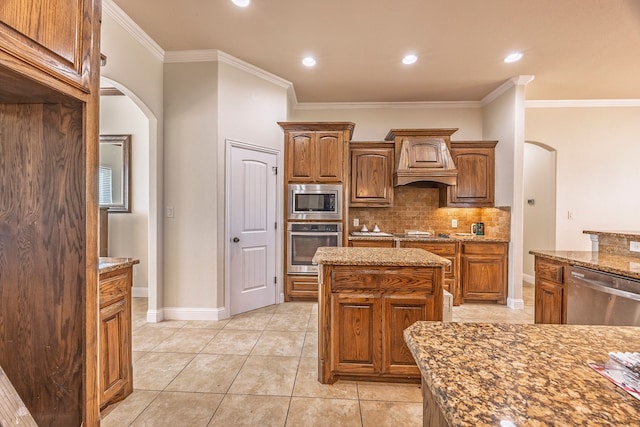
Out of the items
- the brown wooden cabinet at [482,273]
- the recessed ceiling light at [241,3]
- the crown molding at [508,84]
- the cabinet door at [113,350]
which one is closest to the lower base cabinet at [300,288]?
the brown wooden cabinet at [482,273]

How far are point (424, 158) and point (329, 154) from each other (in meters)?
1.36

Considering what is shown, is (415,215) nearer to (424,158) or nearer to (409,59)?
(424,158)

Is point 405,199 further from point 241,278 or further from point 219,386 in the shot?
point 219,386

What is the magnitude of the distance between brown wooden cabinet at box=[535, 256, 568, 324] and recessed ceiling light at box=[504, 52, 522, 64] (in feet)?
7.41

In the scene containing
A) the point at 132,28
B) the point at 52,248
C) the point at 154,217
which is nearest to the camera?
the point at 52,248

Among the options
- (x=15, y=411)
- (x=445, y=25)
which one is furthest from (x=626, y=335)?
(x=445, y=25)

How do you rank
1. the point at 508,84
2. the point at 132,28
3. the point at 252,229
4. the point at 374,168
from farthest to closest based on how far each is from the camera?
the point at 374,168
the point at 508,84
the point at 252,229
the point at 132,28

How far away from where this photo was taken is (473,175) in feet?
13.6

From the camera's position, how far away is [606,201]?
14.5ft

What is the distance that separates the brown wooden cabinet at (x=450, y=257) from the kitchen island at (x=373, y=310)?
196cm

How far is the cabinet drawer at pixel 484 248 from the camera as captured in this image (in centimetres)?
385

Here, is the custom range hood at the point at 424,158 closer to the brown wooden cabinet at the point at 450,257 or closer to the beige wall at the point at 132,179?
the brown wooden cabinet at the point at 450,257

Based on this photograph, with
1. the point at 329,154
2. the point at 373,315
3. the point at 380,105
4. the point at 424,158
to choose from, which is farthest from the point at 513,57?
the point at 373,315

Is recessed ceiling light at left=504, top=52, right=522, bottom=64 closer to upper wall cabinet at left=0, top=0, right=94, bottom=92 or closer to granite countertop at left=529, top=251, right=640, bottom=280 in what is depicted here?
granite countertop at left=529, top=251, right=640, bottom=280
